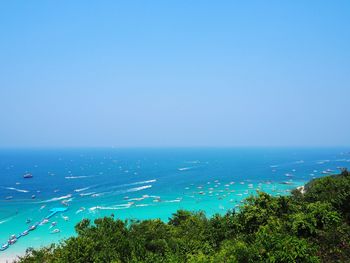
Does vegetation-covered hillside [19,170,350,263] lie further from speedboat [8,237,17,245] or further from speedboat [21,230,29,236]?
speedboat [21,230,29,236]

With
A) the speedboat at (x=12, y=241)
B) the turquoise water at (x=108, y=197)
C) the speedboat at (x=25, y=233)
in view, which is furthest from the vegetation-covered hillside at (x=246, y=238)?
the speedboat at (x=25, y=233)

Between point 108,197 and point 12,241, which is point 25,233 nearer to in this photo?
point 12,241

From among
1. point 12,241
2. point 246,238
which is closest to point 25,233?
point 12,241

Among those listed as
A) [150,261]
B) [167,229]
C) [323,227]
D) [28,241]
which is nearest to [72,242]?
[150,261]

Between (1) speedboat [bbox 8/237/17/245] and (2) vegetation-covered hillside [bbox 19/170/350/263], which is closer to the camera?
(2) vegetation-covered hillside [bbox 19/170/350/263]

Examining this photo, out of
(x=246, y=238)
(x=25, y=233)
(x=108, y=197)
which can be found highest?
(x=246, y=238)

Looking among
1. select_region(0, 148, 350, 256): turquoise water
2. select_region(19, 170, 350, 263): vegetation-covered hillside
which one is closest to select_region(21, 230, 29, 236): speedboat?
select_region(0, 148, 350, 256): turquoise water

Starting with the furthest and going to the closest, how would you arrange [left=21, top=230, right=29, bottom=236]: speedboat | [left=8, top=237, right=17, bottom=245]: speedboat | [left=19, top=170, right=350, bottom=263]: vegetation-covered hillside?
1. [left=21, top=230, right=29, bottom=236]: speedboat
2. [left=8, top=237, right=17, bottom=245]: speedboat
3. [left=19, top=170, right=350, bottom=263]: vegetation-covered hillside

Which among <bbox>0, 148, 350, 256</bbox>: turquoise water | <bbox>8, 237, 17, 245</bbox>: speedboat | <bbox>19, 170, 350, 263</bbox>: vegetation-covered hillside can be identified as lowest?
<bbox>8, 237, 17, 245</bbox>: speedboat

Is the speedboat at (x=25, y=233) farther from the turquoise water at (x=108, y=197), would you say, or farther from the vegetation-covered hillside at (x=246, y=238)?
the vegetation-covered hillside at (x=246, y=238)

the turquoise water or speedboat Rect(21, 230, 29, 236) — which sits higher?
the turquoise water
